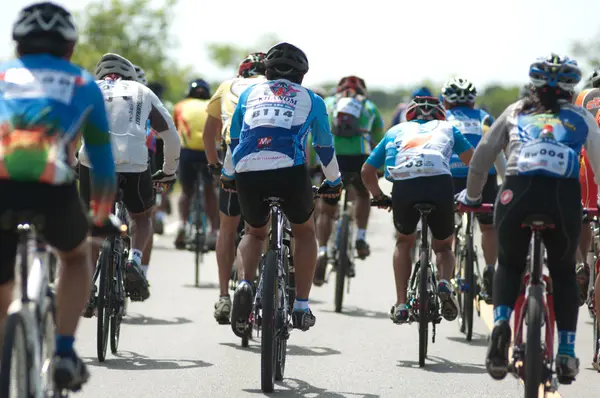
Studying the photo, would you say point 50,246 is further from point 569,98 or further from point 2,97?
point 569,98

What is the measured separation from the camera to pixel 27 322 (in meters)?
5.79

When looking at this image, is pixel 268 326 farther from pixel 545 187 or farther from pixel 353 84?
pixel 353 84

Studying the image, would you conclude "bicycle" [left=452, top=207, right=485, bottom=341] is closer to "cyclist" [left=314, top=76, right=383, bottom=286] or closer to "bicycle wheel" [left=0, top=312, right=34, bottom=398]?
"cyclist" [left=314, top=76, right=383, bottom=286]

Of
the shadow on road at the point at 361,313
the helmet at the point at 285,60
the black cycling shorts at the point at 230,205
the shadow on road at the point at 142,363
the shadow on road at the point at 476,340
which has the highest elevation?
the helmet at the point at 285,60

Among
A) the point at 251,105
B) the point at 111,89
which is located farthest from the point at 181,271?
the point at 251,105

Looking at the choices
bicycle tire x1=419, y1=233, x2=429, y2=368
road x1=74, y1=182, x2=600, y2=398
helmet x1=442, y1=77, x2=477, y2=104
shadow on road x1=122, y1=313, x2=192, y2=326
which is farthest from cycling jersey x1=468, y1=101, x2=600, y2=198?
shadow on road x1=122, y1=313, x2=192, y2=326

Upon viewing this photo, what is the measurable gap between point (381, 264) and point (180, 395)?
34.2 feet

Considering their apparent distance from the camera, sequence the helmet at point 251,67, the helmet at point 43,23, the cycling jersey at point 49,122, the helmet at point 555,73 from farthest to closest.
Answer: the helmet at point 251,67 → the helmet at point 555,73 → the helmet at point 43,23 → the cycling jersey at point 49,122

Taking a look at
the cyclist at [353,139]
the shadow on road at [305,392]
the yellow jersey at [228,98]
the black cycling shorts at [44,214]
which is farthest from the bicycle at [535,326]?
the cyclist at [353,139]

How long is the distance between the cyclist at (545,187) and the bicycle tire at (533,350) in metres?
0.27

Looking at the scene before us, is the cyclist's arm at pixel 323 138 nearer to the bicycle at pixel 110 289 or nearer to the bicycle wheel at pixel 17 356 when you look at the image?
the bicycle at pixel 110 289

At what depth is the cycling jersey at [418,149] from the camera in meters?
10.1

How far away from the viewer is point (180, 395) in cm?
839

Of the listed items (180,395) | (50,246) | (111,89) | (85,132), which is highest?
(111,89)
